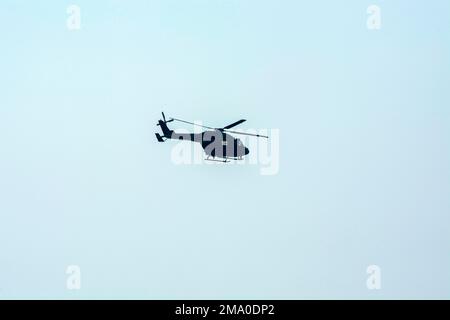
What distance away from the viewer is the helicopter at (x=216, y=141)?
51.6 m

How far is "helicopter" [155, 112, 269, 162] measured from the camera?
5158 centimetres

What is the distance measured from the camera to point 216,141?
5266cm
